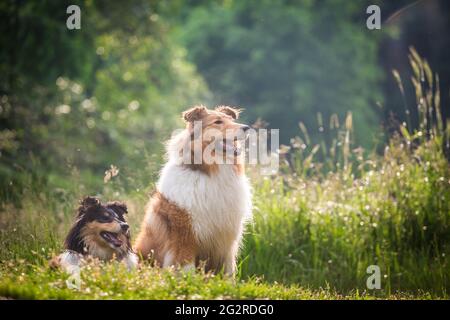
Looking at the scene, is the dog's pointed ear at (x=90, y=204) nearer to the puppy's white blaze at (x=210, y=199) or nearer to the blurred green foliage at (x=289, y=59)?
the puppy's white blaze at (x=210, y=199)

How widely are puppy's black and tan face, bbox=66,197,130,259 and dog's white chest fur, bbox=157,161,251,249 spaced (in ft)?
1.78

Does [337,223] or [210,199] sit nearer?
[210,199]

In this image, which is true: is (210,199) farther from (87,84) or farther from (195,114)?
(87,84)

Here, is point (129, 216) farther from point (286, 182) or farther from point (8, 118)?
point (8, 118)

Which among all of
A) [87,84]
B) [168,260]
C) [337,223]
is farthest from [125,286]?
[87,84]

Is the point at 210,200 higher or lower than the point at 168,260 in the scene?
higher

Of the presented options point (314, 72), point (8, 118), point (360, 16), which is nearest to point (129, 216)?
point (8, 118)

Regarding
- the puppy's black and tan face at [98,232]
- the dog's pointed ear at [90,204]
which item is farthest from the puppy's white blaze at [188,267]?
the dog's pointed ear at [90,204]

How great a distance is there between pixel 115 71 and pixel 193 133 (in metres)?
12.5

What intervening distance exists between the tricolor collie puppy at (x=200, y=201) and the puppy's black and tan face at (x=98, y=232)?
304 millimetres

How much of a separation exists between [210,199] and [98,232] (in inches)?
42.4

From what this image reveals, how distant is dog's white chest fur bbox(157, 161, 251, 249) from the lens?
5.98m

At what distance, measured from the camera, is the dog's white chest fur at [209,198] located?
5980 millimetres

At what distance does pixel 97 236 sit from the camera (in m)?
5.88
